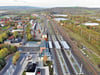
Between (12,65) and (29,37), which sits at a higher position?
(29,37)

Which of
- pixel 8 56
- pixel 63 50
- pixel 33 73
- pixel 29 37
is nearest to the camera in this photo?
pixel 33 73

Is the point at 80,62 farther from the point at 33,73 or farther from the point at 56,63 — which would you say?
the point at 33,73

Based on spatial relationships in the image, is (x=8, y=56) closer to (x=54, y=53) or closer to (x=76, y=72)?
(x=54, y=53)

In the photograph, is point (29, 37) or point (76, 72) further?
point (29, 37)

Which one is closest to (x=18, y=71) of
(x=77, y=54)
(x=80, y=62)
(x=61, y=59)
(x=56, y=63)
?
(x=56, y=63)

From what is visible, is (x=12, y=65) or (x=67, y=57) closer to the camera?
(x=12, y=65)

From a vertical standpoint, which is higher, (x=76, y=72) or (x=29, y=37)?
(x=29, y=37)

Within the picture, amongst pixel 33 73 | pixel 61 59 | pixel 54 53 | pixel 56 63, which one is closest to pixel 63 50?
pixel 54 53

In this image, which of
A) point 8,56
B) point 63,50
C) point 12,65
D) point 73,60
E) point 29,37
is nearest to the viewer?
point 12,65

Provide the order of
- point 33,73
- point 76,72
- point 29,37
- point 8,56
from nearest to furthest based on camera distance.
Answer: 1. point 33,73
2. point 76,72
3. point 8,56
4. point 29,37
